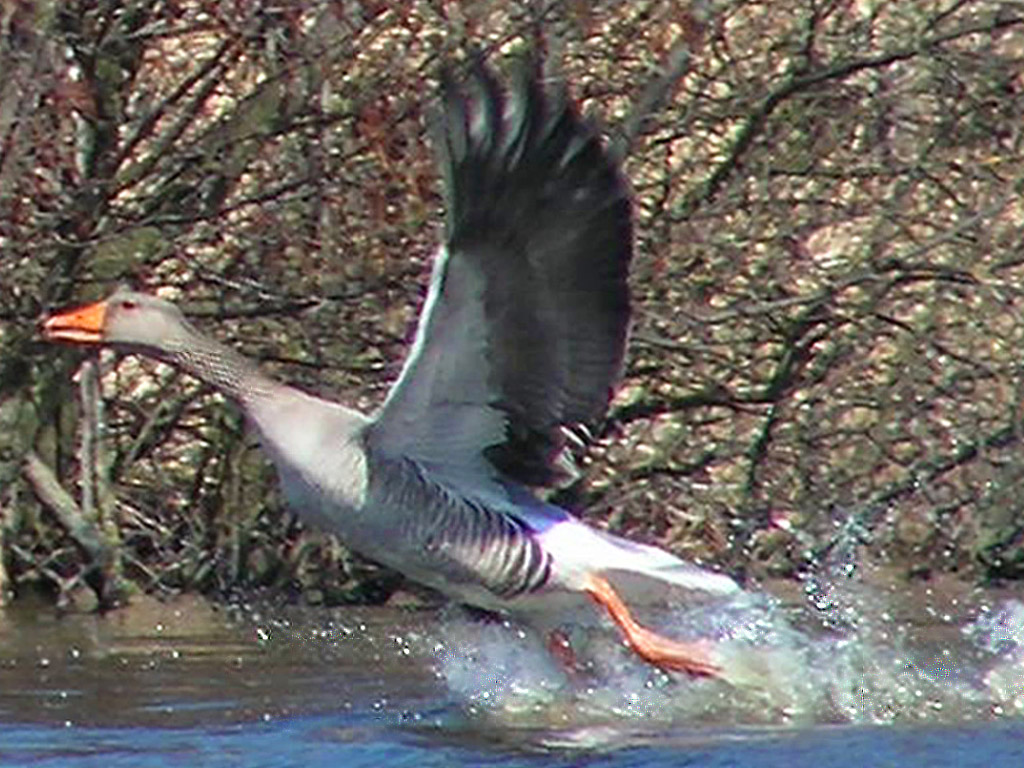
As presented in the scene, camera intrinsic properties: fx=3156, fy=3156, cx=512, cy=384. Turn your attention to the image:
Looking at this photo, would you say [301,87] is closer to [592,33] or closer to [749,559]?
[592,33]

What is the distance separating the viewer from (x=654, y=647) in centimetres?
945

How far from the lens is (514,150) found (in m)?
8.98

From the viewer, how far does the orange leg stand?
945 cm

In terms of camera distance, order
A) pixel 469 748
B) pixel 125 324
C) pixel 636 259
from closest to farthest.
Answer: pixel 469 748 < pixel 125 324 < pixel 636 259

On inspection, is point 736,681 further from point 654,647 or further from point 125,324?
point 125,324

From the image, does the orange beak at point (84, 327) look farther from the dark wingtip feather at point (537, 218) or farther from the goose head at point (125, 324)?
the dark wingtip feather at point (537, 218)

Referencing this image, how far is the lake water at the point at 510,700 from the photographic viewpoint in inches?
336

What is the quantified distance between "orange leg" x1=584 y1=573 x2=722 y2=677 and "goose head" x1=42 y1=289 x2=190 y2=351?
Result: 151 centimetres

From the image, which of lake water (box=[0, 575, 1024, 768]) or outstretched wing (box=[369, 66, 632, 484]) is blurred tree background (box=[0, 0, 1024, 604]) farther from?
outstretched wing (box=[369, 66, 632, 484])

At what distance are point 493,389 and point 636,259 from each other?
3895mm

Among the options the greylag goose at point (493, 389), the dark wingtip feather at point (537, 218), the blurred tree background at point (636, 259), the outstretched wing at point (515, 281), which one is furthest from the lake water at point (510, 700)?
the blurred tree background at point (636, 259)

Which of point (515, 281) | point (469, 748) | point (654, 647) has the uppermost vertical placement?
point (515, 281)

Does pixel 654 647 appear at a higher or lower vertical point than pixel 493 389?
lower

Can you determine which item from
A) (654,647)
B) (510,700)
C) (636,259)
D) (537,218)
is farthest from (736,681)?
(636,259)
